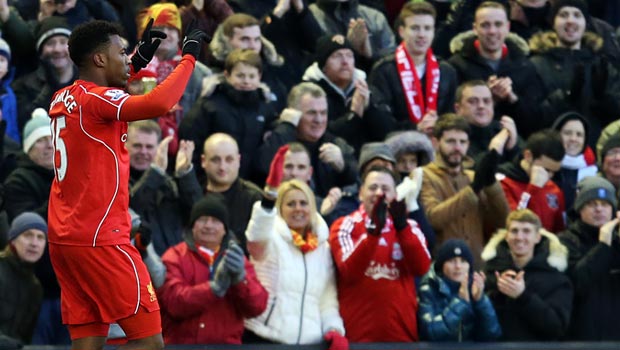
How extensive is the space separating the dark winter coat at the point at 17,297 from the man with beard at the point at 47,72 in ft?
6.98

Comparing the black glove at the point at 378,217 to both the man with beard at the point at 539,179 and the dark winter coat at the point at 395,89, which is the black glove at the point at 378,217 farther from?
the dark winter coat at the point at 395,89

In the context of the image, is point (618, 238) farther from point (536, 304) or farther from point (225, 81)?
point (225, 81)

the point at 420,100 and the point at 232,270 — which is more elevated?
the point at 420,100

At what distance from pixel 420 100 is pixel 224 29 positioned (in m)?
1.85

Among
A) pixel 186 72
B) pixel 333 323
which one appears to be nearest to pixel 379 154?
pixel 333 323

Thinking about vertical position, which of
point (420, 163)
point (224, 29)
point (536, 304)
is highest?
point (224, 29)

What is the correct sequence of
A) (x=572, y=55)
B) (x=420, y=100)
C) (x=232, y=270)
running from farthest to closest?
(x=572, y=55) → (x=420, y=100) → (x=232, y=270)

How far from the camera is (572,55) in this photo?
1608 cm

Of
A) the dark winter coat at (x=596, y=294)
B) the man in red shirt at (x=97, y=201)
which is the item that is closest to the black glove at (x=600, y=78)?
the dark winter coat at (x=596, y=294)

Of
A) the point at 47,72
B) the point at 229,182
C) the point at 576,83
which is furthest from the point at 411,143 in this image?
the point at 47,72

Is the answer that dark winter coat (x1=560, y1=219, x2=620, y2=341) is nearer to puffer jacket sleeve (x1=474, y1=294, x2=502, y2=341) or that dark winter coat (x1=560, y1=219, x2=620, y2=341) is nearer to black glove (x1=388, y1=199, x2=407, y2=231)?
puffer jacket sleeve (x1=474, y1=294, x2=502, y2=341)

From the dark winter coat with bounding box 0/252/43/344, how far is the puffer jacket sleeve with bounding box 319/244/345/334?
205 cm

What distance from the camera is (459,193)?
44.2ft

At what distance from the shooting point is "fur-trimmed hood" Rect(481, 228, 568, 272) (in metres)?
13.1
